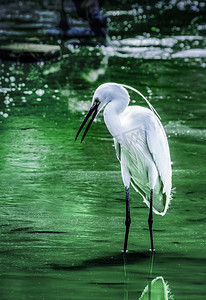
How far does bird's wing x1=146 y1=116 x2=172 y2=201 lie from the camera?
5191 mm

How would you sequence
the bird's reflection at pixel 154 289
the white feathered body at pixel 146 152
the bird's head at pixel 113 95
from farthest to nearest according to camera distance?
the white feathered body at pixel 146 152 → the bird's head at pixel 113 95 → the bird's reflection at pixel 154 289

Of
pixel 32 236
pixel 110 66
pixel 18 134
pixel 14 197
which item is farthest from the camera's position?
pixel 110 66

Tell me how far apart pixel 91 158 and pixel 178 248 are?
2.75m

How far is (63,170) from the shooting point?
24.0ft

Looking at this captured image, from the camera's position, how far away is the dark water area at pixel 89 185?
4586 millimetres

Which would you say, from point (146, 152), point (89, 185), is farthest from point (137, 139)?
point (89, 185)

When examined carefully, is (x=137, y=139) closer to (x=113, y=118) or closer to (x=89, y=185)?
(x=113, y=118)

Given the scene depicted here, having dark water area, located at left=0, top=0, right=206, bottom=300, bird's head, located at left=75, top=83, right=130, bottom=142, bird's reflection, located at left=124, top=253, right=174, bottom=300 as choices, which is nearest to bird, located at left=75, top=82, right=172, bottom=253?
bird's head, located at left=75, top=83, right=130, bottom=142

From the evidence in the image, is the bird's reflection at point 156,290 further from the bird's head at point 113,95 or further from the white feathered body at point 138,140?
the bird's head at point 113,95

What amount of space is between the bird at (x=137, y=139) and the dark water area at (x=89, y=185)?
12.6 inches

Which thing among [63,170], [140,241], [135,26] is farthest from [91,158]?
[135,26]

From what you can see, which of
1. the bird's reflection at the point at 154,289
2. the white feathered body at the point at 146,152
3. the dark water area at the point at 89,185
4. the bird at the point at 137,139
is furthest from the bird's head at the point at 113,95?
the bird's reflection at the point at 154,289

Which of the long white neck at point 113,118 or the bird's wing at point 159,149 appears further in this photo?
the bird's wing at point 159,149

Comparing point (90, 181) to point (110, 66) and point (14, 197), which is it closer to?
point (14, 197)
